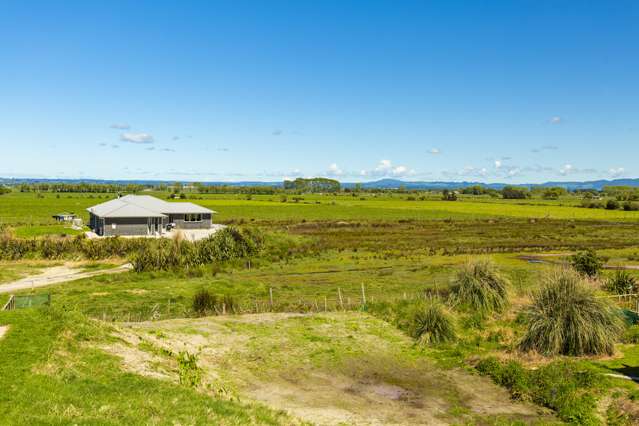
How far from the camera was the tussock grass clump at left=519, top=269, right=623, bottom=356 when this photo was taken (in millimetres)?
18656

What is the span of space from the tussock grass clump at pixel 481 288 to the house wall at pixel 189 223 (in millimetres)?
51928

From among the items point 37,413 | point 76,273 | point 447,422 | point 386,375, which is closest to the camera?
point 37,413

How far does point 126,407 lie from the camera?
36.8ft

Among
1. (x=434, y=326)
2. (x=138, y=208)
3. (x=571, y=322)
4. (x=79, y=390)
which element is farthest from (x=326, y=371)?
(x=138, y=208)

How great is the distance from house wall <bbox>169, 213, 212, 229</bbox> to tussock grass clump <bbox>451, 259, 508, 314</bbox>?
2044 inches

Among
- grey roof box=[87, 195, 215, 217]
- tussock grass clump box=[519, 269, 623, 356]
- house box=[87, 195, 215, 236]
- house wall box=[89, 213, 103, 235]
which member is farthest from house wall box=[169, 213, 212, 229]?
tussock grass clump box=[519, 269, 623, 356]

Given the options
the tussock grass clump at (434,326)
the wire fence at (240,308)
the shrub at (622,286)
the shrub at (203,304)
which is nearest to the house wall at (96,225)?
the wire fence at (240,308)

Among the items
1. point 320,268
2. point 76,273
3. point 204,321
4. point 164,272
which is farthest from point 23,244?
point 204,321

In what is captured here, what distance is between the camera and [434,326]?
21875 millimetres

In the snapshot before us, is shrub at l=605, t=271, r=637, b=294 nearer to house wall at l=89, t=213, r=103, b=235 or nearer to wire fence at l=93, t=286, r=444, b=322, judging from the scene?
wire fence at l=93, t=286, r=444, b=322

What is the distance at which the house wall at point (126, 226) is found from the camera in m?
60.2

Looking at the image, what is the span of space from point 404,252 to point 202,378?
149 ft

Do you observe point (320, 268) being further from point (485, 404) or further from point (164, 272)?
point (485, 404)

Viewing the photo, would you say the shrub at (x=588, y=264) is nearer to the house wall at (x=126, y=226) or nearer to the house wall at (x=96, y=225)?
the house wall at (x=126, y=226)
